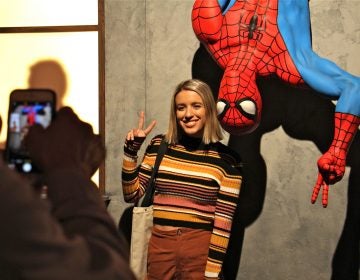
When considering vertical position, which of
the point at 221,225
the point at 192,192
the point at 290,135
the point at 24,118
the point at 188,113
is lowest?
the point at 221,225

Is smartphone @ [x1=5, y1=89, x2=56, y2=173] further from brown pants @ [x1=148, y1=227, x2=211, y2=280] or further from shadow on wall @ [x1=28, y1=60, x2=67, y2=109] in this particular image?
shadow on wall @ [x1=28, y1=60, x2=67, y2=109]

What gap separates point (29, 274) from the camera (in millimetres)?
594

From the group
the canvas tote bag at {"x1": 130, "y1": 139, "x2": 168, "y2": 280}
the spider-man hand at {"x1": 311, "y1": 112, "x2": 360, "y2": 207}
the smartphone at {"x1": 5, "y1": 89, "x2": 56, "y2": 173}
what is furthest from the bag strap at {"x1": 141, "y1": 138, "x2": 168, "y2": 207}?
the smartphone at {"x1": 5, "y1": 89, "x2": 56, "y2": 173}

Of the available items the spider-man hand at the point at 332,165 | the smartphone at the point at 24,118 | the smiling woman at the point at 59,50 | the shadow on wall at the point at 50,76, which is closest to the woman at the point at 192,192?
the spider-man hand at the point at 332,165

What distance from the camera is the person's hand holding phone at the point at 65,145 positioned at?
73 cm

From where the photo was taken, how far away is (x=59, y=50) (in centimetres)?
321

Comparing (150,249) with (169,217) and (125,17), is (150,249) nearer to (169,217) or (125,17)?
(169,217)

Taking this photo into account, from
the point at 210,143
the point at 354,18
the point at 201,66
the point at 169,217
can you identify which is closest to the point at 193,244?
the point at 169,217

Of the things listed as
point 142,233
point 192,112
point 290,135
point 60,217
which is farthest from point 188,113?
point 60,217

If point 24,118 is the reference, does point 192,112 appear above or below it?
below

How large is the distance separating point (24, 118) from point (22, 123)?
1cm

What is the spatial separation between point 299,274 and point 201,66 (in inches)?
62.6

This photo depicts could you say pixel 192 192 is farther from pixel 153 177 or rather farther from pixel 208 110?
pixel 208 110

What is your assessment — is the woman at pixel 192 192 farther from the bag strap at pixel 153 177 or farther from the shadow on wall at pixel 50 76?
the shadow on wall at pixel 50 76
